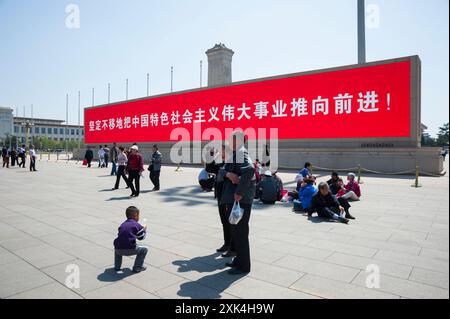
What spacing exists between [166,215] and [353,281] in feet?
17.0

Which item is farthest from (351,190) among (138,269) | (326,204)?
(138,269)

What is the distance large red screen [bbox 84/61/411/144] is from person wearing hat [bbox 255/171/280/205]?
14018mm

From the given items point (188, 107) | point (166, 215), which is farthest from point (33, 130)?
point (166, 215)

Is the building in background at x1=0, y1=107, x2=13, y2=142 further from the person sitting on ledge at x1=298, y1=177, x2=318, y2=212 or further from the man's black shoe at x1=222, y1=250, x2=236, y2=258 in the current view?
the man's black shoe at x1=222, y1=250, x2=236, y2=258

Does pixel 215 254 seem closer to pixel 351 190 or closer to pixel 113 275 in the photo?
pixel 113 275

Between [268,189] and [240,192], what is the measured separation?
5699mm

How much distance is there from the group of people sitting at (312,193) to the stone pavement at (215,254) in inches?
15.2

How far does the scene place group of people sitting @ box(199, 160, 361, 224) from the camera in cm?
780

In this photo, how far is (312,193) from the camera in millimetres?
8492

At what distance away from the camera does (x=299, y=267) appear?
4555mm

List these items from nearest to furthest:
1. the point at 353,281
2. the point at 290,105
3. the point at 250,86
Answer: the point at 353,281 < the point at 290,105 < the point at 250,86

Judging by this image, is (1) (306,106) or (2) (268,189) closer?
(2) (268,189)
